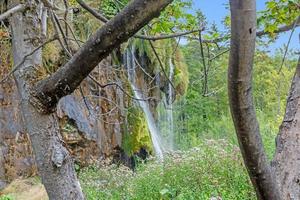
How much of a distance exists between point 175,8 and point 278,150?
5.12 feet

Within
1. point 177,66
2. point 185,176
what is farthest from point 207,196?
point 177,66

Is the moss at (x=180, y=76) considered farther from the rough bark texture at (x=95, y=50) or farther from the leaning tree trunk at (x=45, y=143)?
the rough bark texture at (x=95, y=50)

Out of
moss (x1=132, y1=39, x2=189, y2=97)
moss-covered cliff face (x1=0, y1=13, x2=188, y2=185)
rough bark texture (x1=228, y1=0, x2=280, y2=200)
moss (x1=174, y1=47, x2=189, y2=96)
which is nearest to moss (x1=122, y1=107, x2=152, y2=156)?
moss-covered cliff face (x1=0, y1=13, x2=188, y2=185)

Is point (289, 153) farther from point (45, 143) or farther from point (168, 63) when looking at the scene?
point (168, 63)

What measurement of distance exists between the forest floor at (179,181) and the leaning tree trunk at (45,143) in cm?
271

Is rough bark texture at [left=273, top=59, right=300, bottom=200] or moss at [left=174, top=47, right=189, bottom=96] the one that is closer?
rough bark texture at [left=273, top=59, right=300, bottom=200]

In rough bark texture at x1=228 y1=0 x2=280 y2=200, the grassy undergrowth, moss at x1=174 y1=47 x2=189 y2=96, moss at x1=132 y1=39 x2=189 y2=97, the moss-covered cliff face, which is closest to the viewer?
rough bark texture at x1=228 y1=0 x2=280 y2=200

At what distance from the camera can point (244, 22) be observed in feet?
2.69

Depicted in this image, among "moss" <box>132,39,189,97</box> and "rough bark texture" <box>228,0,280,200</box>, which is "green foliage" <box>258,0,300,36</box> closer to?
"rough bark texture" <box>228,0,280,200</box>

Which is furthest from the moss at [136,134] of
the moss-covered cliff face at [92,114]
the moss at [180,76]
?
the moss at [180,76]

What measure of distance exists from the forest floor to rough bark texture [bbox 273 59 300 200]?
9.66 ft

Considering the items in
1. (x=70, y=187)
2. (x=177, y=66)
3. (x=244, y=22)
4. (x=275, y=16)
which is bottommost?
(x=70, y=187)

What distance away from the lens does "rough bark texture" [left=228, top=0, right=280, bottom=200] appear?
82cm

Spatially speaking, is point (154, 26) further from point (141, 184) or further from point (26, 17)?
point (141, 184)
